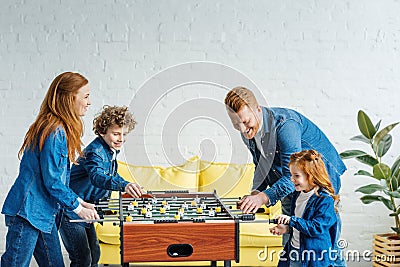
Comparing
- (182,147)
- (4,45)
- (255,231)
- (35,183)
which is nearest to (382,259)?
(255,231)

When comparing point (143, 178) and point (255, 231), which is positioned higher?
point (143, 178)

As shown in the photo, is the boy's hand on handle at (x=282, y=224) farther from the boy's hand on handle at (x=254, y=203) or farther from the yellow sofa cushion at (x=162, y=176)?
the yellow sofa cushion at (x=162, y=176)

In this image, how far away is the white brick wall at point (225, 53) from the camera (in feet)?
16.5

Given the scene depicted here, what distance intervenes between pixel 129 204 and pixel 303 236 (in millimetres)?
923

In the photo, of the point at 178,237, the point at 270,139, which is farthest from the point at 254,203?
the point at 178,237

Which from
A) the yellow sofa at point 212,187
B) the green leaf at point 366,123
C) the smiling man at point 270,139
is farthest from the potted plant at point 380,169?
the smiling man at point 270,139

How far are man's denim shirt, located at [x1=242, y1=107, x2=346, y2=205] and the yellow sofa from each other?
3.28ft

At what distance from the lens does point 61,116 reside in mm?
Answer: 3072

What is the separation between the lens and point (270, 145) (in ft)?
10.5

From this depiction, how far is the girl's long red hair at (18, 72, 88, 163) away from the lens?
3029 mm

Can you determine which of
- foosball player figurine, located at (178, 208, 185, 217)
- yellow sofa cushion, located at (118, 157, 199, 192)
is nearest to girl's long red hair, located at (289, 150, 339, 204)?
foosball player figurine, located at (178, 208, 185, 217)

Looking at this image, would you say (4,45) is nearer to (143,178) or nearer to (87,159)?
(143,178)

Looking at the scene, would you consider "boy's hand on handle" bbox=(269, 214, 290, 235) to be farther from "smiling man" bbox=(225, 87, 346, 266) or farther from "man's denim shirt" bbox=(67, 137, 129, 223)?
"man's denim shirt" bbox=(67, 137, 129, 223)

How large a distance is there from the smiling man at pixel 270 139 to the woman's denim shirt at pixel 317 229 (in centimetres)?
14
